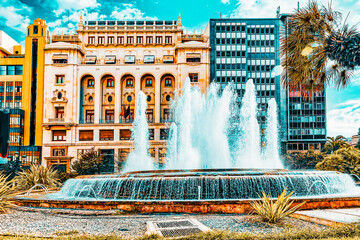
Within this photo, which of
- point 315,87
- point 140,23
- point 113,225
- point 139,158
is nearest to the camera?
point 113,225

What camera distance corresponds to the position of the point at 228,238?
6750 millimetres

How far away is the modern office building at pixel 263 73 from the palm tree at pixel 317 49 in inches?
2442

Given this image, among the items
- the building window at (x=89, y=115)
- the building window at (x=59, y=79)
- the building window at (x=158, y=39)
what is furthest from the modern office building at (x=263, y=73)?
the building window at (x=59, y=79)

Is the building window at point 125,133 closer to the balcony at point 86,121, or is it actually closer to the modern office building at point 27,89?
the balcony at point 86,121

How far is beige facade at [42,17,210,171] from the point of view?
67375 millimetres

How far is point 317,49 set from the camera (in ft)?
34.2

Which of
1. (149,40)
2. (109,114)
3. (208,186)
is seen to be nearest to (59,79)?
(109,114)

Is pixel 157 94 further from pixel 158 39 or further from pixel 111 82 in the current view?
pixel 158 39

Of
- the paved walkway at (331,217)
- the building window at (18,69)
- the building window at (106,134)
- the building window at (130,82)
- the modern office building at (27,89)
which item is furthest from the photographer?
the building window at (130,82)

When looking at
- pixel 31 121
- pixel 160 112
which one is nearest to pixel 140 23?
pixel 160 112

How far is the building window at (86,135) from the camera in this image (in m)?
69.3

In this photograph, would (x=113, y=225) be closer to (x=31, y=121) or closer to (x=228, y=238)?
(x=228, y=238)

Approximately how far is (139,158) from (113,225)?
42944 mm

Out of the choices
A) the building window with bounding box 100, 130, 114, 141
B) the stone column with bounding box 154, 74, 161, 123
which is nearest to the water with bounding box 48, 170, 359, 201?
the building window with bounding box 100, 130, 114, 141
